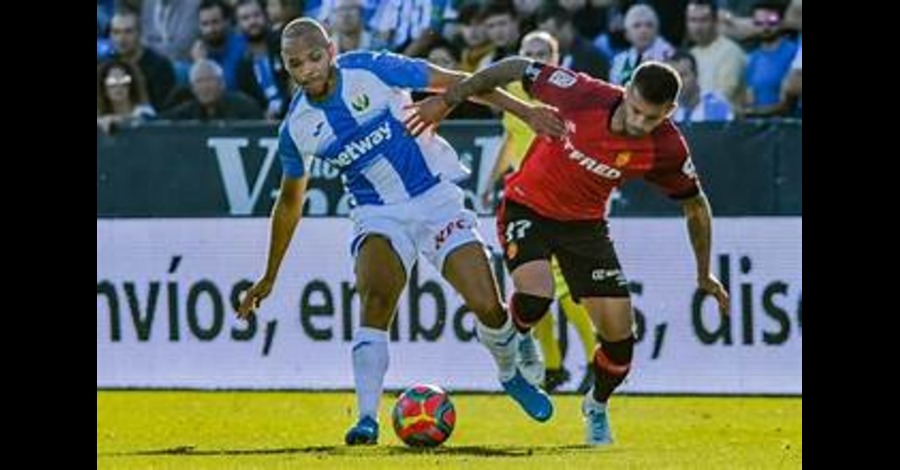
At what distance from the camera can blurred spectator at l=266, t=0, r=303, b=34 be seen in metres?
23.6

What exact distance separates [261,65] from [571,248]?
308 inches

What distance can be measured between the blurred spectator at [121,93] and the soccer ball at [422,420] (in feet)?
28.0

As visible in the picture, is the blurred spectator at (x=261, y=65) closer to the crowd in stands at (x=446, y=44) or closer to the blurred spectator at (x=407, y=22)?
the crowd in stands at (x=446, y=44)

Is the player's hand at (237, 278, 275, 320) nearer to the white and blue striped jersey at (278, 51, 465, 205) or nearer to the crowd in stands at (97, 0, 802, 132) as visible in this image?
the white and blue striped jersey at (278, 51, 465, 205)

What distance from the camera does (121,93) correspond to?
23.5 meters

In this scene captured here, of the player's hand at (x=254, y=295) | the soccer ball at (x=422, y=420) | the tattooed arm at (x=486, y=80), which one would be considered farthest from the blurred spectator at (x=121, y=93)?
the soccer ball at (x=422, y=420)

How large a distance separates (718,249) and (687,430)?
3239 millimetres

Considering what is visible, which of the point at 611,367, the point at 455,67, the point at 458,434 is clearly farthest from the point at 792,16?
the point at 611,367

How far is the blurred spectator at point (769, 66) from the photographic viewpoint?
22094mm
